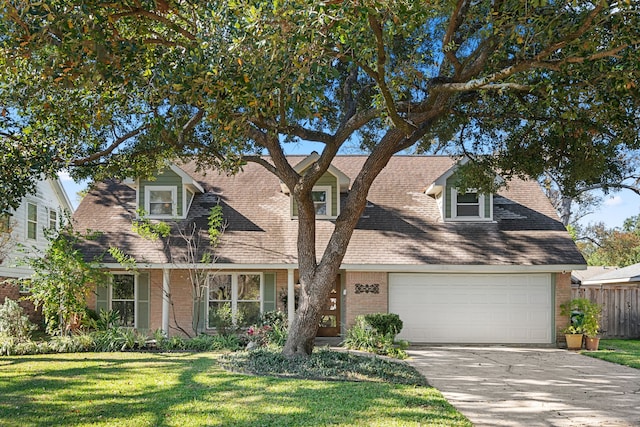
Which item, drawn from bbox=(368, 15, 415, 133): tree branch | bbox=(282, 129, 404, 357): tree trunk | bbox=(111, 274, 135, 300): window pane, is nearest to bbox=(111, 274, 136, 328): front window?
bbox=(111, 274, 135, 300): window pane

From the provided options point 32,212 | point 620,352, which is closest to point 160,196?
point 32,212

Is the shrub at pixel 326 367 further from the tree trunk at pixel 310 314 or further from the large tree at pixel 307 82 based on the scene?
the large tree at pixel 307 82

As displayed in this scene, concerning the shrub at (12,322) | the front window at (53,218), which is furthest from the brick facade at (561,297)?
the front window at (53,218)

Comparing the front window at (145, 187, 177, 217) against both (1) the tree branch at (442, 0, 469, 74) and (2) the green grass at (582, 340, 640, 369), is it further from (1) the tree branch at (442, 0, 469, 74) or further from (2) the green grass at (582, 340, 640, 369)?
(2) the green grass at (582, 340, 640, 369)

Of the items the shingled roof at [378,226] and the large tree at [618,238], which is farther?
the large tree at [618,238]

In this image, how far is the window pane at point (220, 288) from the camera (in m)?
19.0

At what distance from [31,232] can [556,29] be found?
20813 millimetres

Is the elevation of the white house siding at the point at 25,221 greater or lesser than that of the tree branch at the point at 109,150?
lesser

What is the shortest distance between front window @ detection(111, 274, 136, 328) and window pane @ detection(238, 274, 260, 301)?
124 inches

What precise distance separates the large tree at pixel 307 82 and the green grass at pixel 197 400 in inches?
99.1

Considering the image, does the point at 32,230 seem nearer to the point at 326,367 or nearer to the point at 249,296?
the point at 249,296

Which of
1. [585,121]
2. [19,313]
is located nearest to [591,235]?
[585,121]

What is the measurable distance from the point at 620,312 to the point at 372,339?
9.98 m

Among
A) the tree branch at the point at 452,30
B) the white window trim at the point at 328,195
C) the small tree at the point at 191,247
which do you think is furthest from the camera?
the white window trim at the point at 328,195
